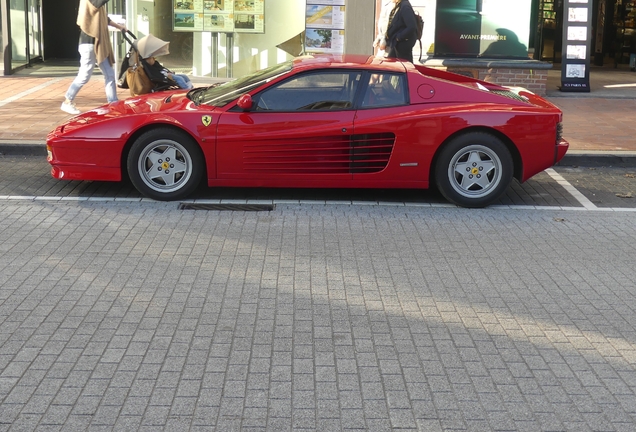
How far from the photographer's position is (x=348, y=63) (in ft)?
27.7

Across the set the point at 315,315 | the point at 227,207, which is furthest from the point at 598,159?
the point at 315,315

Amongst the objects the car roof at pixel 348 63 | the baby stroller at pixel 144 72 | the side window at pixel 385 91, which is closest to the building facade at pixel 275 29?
the baby stroller at pixel 144 72

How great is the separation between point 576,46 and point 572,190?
7.63 metres

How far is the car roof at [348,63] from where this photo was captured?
8367 mm

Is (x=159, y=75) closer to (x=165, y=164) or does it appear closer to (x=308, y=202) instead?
(x=165, y=164)

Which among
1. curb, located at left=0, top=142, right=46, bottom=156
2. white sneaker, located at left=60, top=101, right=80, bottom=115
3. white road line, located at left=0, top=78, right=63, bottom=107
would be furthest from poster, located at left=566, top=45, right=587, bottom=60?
curb, located at left=0, top=142, right=46, bottom=156

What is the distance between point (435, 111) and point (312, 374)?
4.19 m

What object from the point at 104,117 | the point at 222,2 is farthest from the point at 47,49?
the point at 104,117

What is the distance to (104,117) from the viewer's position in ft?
27.3

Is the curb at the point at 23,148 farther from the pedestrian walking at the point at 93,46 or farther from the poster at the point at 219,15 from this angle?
the poster at the point at 219,15

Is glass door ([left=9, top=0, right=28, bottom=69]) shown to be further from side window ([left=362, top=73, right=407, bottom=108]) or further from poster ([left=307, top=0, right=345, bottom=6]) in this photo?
side window ([left=362, top=73, right=407, bottom=108])

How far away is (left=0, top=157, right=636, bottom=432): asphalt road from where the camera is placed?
420 cm

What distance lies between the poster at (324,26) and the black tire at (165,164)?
7.99 meters

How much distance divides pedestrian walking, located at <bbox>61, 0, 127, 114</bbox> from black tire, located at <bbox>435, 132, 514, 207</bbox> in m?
5.69
